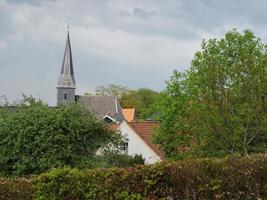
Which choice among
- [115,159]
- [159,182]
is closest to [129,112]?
[115,159]

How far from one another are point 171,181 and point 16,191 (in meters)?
3.64

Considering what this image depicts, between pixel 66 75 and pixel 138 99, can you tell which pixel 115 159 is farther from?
pixel 138 99

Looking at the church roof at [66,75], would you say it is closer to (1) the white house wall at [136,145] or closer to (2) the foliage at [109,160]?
(1) the white house wall at [136,145]

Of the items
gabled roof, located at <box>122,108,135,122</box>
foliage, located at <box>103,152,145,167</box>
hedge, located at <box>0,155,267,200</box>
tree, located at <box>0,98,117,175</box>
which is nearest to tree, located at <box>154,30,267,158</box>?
foliage, located at <box>103,152,145,167</box>

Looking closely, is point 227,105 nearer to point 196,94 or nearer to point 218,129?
point 218,129

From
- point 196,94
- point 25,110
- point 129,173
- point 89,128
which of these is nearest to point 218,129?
point 196,94

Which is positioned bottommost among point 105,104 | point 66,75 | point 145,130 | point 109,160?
point 109,160

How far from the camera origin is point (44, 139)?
22.5 m

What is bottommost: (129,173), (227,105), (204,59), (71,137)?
(129,173)

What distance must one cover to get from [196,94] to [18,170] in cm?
1154

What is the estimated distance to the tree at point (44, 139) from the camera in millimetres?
22469

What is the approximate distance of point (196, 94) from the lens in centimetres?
3025

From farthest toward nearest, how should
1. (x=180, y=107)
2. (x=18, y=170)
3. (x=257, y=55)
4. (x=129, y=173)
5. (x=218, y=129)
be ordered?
(x=180, y=107)
(x=257, y=55)
(x=218, y=129)
(x=18, y=170)
(x=129, y=173)

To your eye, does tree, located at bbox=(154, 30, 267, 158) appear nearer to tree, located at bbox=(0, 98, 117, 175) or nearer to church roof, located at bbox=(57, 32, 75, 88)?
tree, located at bbox=(0, 98, 117, 175)
